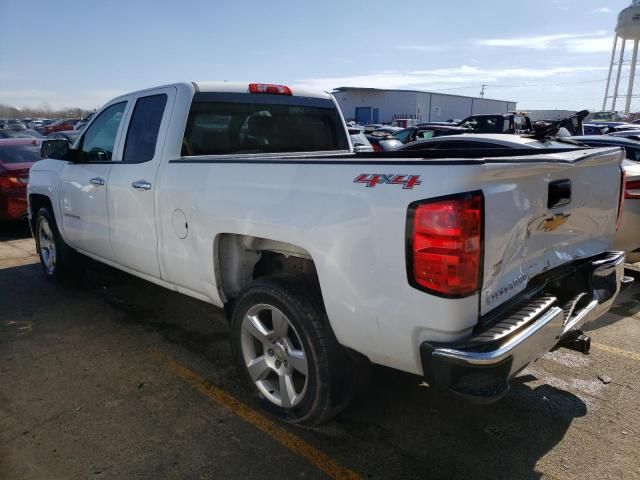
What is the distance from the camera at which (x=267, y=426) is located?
119 inches

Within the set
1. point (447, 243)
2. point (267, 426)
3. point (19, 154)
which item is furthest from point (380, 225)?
point (19, 154)

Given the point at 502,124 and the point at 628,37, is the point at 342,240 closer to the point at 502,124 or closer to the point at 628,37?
the point at 502,124

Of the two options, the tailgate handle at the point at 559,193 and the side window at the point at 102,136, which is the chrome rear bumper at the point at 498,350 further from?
the side window at the point at 102,136

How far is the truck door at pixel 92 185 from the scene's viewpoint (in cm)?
441

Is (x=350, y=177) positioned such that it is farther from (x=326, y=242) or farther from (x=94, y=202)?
(x=94, y=202)

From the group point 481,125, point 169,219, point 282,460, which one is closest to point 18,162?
point 169,219

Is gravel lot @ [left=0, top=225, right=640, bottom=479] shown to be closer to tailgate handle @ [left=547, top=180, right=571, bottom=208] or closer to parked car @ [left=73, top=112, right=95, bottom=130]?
tailgate handle @ [left=547, top=180, right=571, bottom=208]

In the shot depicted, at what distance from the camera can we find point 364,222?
231 centimetres

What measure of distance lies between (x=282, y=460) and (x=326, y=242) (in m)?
1.22

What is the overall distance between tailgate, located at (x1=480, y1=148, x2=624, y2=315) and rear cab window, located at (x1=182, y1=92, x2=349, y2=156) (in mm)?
2208

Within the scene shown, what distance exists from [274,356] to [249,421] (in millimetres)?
425

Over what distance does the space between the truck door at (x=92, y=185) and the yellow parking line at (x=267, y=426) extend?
153 centimetres

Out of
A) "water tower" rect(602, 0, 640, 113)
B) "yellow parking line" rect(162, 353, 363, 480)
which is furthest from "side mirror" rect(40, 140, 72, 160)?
"water tower" rect(602, 0, 640, 113)

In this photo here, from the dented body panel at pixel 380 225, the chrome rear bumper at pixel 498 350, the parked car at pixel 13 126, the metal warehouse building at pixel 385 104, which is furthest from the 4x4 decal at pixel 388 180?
the metal warehouse building at pixel 385 104
